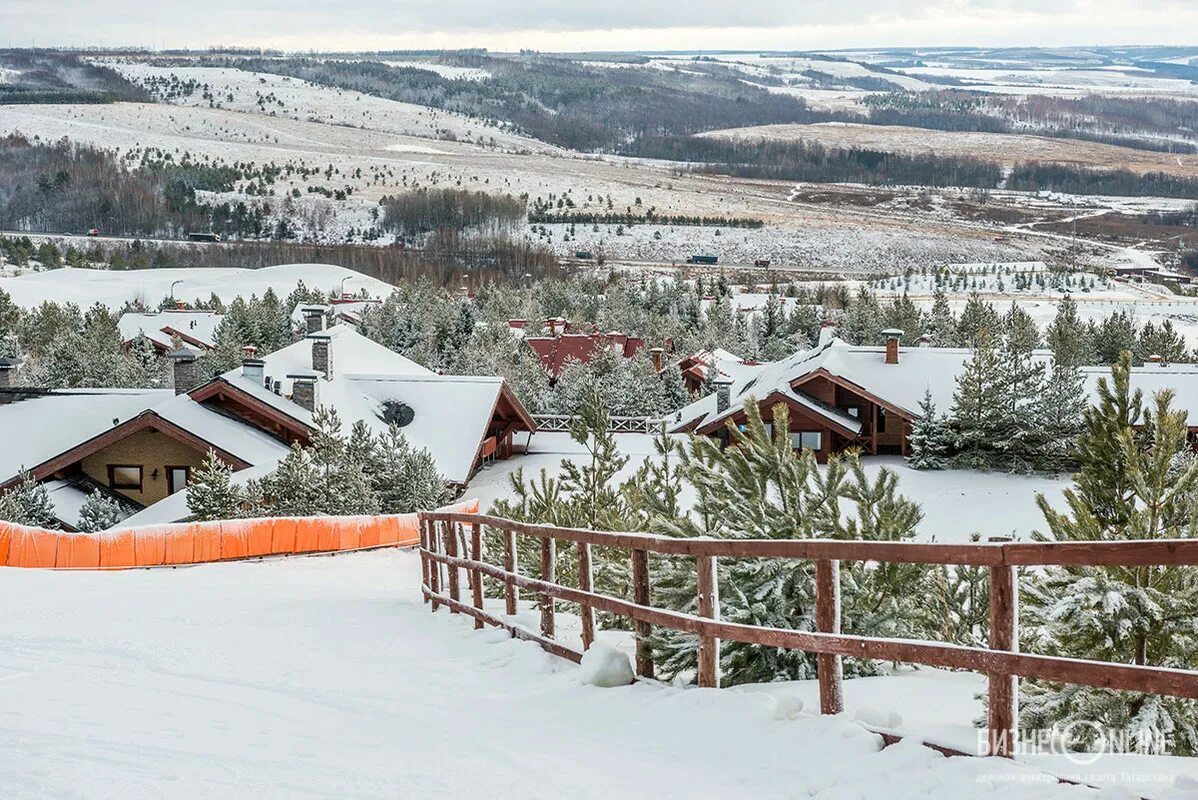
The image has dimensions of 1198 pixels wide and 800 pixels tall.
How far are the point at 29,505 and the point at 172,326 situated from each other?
61581mm

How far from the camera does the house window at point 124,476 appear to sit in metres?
35.6

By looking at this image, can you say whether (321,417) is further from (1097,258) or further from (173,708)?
(1097,258)

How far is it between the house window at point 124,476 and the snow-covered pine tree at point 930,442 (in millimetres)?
24465

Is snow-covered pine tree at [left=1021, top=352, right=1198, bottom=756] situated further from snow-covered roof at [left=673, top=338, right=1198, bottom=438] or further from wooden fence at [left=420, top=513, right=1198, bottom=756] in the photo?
snow-covered roof at [left=673, top=338, right=1198, bottom=438]

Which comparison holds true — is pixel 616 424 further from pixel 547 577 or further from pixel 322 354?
pixel 547 577

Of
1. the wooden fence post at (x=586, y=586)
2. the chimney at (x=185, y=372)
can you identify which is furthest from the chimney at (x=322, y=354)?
the wooden fence post at (x=586, y=586)

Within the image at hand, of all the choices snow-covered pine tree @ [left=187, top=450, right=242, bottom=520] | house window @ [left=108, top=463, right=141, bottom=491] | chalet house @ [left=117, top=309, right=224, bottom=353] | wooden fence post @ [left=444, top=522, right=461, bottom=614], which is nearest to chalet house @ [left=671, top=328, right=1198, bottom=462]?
house window @ [left=108, top=463, right=141, bottom=491]

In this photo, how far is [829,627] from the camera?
6438 mm

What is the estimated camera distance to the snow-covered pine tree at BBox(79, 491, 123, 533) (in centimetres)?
3152

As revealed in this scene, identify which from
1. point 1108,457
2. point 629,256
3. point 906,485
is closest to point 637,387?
point 906,485

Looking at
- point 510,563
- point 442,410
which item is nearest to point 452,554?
point 510,563

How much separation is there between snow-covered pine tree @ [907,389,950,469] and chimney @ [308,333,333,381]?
1954cm

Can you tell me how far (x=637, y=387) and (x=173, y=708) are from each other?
166 feet

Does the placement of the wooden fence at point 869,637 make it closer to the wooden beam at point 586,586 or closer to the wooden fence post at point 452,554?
the wooden beam at point 586,586
